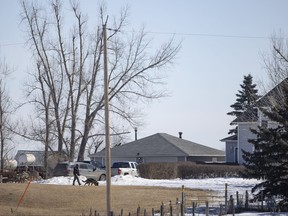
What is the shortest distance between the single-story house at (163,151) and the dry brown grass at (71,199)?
35.5 meters

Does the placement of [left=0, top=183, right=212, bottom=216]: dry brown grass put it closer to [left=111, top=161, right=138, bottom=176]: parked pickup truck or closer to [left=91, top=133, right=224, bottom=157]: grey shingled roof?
[left=111, top=161, right=138, bottom=176]: parked pickup truck

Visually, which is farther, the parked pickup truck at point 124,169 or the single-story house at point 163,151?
the single-story house at point 163,151

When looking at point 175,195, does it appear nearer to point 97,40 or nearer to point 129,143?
point 97,40

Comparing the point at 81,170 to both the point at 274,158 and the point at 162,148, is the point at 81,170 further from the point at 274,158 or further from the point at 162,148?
the point at 274,158

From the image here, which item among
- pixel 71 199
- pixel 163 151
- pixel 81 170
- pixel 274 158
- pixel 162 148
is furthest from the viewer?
pixel 162 148

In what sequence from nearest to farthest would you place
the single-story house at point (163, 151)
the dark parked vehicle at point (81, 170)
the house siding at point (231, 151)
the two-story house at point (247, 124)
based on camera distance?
the two-story house at point (247, 124) → the dark parked vehicle at point (81, 170) → the house siding at point (231, 151) → the single-story house at point (163, 151)

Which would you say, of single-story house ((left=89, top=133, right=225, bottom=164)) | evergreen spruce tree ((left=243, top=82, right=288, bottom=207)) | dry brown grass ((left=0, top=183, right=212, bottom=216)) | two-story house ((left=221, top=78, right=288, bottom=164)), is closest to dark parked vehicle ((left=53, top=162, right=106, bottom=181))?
dry brown grass ((left=0, top=183, right=212, bottom=216))

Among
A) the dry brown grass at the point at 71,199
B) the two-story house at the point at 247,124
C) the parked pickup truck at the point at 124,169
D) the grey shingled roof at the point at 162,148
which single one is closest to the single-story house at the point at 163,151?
the grey shingled roof at the point at 162,148

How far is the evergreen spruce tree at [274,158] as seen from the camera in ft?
85.3

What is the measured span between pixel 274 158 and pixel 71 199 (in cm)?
1201

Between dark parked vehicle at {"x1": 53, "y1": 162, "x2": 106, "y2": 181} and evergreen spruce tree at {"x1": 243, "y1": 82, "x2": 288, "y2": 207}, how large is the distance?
A: 25934 mm

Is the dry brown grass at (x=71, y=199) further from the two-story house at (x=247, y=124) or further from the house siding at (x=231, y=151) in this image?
the house siding at (x=231, y=151)

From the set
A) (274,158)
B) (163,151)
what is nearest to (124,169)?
(163,151)

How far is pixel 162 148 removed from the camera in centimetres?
7450
